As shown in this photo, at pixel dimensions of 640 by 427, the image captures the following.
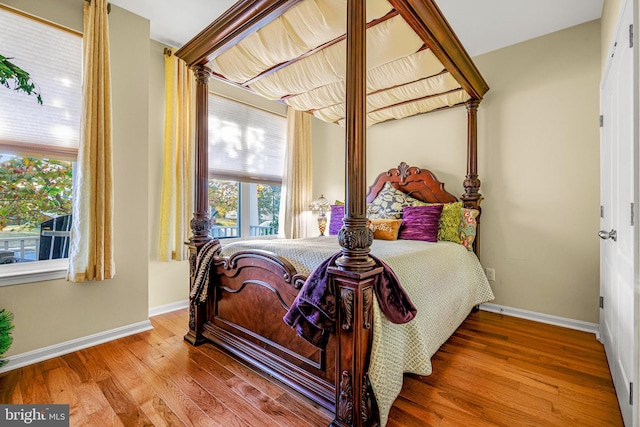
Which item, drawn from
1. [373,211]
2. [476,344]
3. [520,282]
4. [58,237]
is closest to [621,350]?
[476,344]

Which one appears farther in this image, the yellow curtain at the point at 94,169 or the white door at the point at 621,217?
the yellow curtain at the point at 94,169

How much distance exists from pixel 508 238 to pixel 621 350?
1.48m

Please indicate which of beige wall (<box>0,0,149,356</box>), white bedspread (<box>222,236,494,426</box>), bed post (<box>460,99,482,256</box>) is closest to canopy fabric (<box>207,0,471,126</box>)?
bed post (<box>460,99,482,256</box>)

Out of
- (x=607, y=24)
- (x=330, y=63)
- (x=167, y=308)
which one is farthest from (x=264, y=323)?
(x=607, y=24)

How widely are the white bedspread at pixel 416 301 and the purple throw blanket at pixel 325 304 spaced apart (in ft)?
0.26

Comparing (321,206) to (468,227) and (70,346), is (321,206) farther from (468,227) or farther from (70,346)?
(70,346)

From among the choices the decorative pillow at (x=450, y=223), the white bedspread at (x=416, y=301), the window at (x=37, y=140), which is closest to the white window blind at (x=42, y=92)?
the window at (x=37, y=140)

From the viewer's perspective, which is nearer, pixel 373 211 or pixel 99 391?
pixel 99 391

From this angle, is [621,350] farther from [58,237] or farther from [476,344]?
[58,237]

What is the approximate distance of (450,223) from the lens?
2.87 m

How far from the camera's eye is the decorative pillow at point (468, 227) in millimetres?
2859

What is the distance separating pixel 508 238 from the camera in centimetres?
297

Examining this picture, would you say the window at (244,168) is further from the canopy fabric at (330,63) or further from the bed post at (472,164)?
the bed post at (472,164)

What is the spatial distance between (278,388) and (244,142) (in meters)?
2.88
